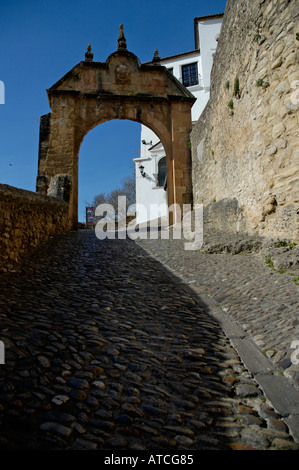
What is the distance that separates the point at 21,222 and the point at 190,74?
27.6m

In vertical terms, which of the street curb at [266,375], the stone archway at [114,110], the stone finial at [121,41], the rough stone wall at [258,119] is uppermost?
the stone finial at [121,41]

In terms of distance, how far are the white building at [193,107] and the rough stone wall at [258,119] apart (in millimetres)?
15017

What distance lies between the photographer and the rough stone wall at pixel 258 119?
4.67m

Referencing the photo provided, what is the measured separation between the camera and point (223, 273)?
183 inches

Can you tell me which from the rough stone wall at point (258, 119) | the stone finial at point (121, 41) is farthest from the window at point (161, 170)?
the rough stone wall at point (258, 119)

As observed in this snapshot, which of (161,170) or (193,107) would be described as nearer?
(161,170)

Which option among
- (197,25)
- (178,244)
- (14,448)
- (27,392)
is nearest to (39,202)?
(178,244)

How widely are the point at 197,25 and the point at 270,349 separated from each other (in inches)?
1260

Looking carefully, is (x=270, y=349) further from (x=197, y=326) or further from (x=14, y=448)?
(x=14, y=448)

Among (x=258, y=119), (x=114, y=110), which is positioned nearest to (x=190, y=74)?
(x=114, y=110)

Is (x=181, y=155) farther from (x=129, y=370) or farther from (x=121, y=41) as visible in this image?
(x=129, y=370)

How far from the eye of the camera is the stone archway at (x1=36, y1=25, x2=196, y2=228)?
38.5ft

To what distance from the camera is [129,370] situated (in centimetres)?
214

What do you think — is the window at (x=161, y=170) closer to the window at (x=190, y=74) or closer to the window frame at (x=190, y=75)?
the window frame at (x=190, y=75)
